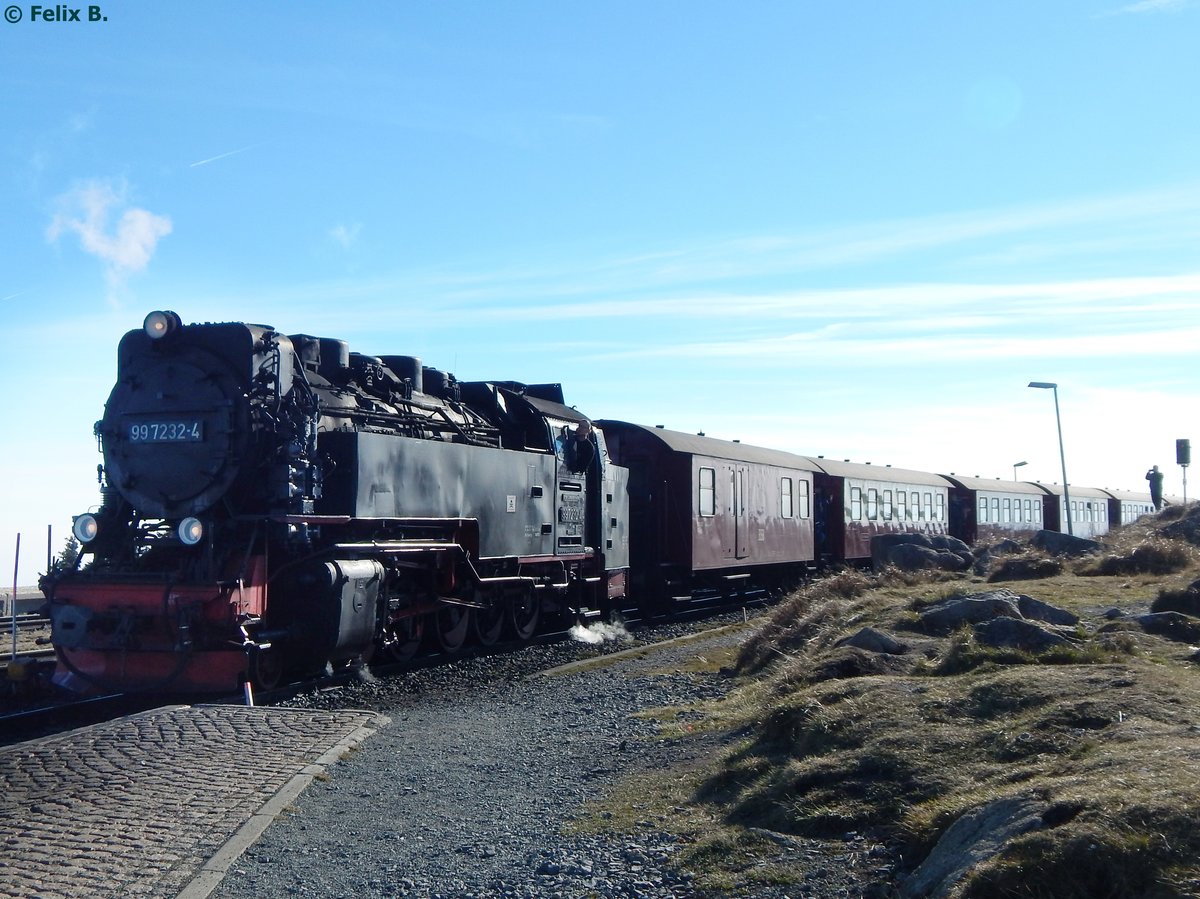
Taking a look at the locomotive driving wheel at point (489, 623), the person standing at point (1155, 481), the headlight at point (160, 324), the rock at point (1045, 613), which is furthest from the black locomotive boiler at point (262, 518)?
the person standing at point (1155, 481)

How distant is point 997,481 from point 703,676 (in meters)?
31.6

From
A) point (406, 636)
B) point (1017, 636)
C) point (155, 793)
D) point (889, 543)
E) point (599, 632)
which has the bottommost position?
point (155, 793)

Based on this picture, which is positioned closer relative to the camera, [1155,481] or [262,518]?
[262,518]

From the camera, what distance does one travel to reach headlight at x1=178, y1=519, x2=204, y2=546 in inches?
397

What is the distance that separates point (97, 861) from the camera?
5.36 m

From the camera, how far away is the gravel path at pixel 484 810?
202 inches

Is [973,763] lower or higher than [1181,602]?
lower

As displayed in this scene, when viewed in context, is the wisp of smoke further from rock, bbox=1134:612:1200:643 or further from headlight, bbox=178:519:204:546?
rock, bbox=1134:612:1200:643

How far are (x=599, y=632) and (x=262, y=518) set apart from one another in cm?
791

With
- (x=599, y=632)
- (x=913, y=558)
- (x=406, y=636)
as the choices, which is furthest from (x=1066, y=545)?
(x=406, y=636)

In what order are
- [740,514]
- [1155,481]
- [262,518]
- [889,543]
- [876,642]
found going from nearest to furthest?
[876,642], [262,518], [740,514], [889,543], [1155,481]

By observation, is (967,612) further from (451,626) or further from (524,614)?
(524,614)

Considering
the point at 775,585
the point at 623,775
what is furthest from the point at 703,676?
the point at 775,585

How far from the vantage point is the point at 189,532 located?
33.1 ft
